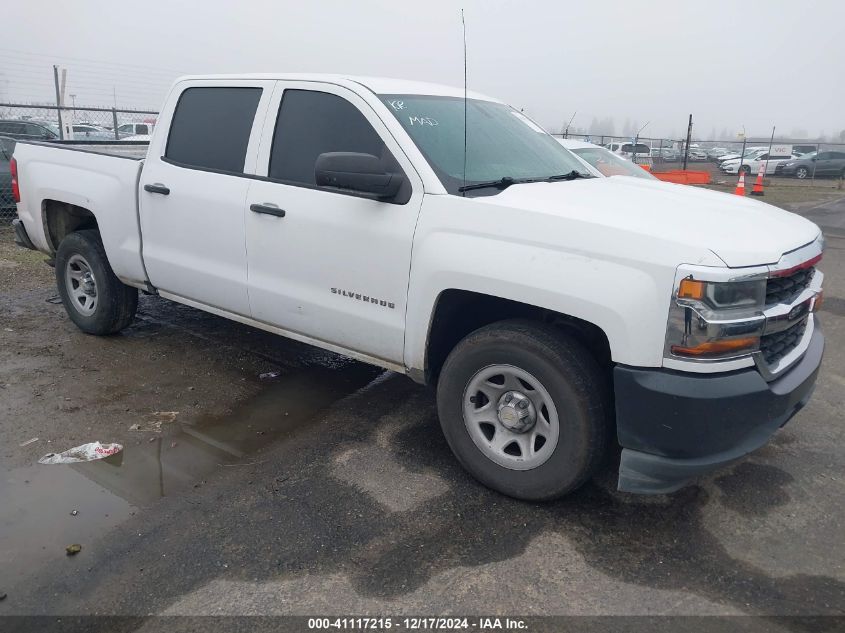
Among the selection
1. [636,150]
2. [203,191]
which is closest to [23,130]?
[203,191]

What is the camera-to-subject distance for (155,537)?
302 centimetres

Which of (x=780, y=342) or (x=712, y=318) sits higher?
(x=712, y=318)

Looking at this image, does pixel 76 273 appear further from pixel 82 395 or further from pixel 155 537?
pixel 155 537

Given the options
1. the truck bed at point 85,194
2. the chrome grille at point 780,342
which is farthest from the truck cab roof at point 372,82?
the chrome grille at point 780,342

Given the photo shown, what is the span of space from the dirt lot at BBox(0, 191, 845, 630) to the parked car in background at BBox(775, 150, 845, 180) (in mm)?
27570

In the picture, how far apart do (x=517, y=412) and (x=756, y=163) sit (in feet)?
107

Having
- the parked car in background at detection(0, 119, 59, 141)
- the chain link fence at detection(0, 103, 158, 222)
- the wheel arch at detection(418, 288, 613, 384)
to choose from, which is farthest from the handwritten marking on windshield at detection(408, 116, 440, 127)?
the parked car in background at detection(0, 119, 59, 141)

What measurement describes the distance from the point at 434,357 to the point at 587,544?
46.8 inches

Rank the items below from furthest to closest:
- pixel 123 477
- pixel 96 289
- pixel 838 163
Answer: pixel 838 163, pixel 96 289, pixel 123 477

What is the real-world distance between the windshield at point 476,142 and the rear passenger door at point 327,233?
18 cm

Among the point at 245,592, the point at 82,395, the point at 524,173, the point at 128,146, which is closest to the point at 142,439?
the point at 82,395

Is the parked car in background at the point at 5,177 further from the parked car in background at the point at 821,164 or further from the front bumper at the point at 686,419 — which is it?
the parked car in background at the point at 821,164

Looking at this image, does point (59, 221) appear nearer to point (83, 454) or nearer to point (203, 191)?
point (203, 191)

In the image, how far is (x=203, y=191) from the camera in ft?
14.3
